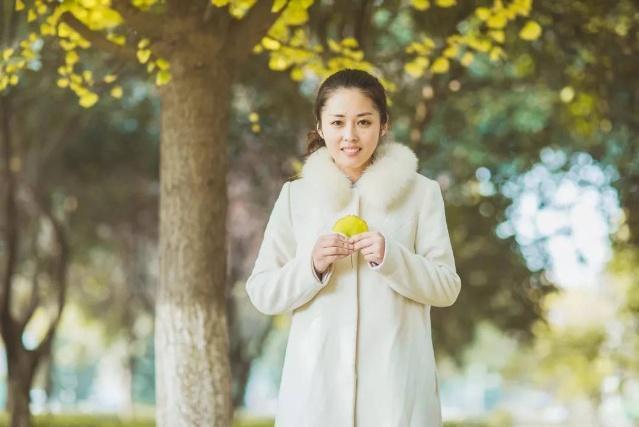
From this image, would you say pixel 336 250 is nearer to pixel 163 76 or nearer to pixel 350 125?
pixel 350 125

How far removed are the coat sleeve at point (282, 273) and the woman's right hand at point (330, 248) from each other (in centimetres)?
7

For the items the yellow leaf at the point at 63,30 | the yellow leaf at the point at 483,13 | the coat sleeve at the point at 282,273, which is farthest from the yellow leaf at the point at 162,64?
the coat sleeve at the point at 282,273

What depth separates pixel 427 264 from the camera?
338 centimetres

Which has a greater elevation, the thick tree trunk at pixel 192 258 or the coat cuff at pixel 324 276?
the thick tree trunk at pixel 192 258

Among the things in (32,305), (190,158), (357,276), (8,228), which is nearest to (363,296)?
(357,276)

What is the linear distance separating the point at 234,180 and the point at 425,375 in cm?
1271

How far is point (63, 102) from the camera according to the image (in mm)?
13117

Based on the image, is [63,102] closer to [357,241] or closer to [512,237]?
[512,237]

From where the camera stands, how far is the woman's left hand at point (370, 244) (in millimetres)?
3238

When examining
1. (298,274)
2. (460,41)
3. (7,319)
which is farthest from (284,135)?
(298,274)

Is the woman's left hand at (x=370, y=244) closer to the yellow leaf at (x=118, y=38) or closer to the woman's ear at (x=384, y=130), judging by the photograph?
the woman's ear at (x=384, y=130)

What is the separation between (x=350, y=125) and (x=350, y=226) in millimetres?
374

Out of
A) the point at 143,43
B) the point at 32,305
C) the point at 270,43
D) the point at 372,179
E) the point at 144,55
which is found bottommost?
the point at 372,179

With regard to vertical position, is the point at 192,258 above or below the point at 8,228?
below
